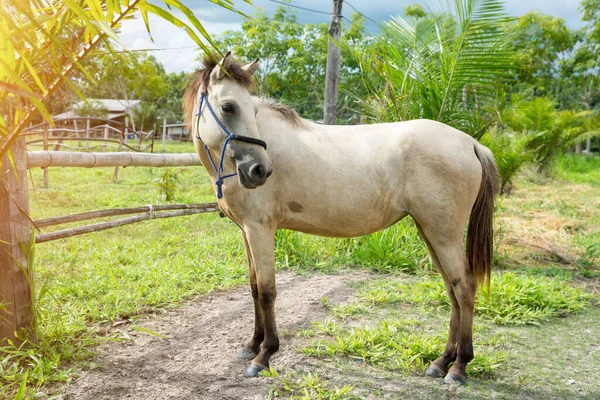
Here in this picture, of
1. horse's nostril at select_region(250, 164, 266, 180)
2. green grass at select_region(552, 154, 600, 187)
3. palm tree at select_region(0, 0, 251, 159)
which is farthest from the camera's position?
green grass at select_region(552, 154, 600, 187)

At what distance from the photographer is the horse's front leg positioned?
9.28 feet

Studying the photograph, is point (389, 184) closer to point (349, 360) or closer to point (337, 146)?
point (337, 146)

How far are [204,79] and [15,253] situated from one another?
1.61m

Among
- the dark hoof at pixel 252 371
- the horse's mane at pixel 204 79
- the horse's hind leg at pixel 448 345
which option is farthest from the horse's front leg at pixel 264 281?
the horse's hind leg at pixel 448 345

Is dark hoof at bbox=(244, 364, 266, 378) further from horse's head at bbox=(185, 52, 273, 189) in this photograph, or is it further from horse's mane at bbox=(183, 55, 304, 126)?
horse's mane at bbox=(183, 55, 304, 126)

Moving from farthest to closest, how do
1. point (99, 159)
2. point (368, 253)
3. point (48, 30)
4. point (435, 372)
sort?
point (368, 253)
point (99, 159)
point (435, 372)
point (48, 30)

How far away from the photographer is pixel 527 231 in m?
6.42

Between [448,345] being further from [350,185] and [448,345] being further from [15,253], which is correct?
[15,253]

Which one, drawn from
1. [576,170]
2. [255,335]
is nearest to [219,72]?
[255,335]

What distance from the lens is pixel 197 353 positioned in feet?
10.3

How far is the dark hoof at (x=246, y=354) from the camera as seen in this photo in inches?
122

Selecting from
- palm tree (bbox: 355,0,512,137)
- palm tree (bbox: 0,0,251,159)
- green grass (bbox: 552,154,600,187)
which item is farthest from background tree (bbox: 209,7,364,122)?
palm tree (bbox: 0,0,251,159)

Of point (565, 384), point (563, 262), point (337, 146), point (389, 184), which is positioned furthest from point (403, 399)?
point (563, 262)

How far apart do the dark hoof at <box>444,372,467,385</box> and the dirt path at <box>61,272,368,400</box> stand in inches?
37.4
